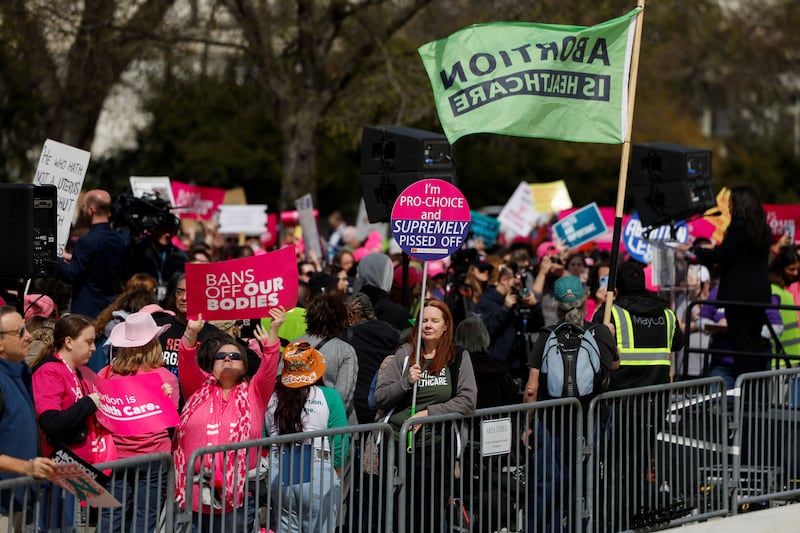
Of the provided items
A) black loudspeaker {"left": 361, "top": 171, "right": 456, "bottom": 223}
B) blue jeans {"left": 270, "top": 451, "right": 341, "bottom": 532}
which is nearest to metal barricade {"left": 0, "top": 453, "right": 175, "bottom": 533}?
blue jeans {"left": 270, "top": 451, "right": 341, "bottom": 532}

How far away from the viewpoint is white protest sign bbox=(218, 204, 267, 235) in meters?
17.5

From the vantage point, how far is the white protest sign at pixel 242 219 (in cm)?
1747

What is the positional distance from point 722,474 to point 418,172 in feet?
10.9

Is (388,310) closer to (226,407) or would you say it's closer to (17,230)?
(226,407)

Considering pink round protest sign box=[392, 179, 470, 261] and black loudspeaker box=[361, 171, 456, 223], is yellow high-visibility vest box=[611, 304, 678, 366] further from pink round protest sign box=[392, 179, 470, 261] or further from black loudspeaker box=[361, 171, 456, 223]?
black loudspeaker box=[361, 171, 456, 223]

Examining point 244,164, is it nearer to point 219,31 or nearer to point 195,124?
point 195,124

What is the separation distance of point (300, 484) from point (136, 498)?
101 centimetres

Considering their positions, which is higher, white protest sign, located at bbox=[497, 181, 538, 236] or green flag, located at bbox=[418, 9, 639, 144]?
green flag, located at bbox=[418, 9, 639, 144]

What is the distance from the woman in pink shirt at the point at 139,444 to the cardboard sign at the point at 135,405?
0.03 m

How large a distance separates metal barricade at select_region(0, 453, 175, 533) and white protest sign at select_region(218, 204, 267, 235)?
36.3 ft

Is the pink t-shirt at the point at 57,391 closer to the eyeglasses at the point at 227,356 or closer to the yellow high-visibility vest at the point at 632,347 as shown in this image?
the eyeglasses at the point at 227,356

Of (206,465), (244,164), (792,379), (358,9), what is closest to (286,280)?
(206,465)

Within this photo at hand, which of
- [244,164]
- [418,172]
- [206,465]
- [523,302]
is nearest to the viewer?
[206,465]

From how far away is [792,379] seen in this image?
31.0 feet
